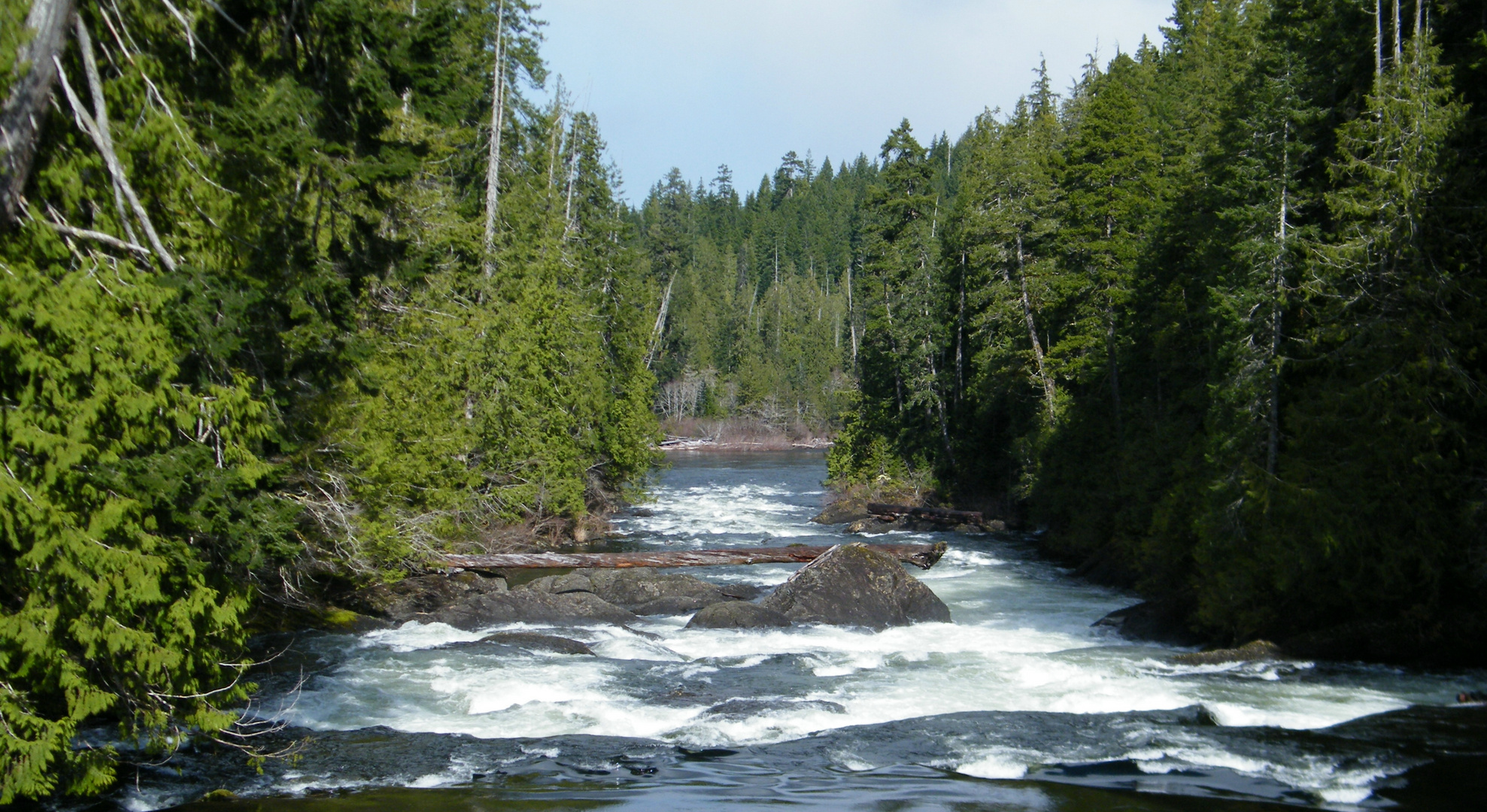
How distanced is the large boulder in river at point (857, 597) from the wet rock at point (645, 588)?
1.76 meters

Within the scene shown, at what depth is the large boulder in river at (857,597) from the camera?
19.1m

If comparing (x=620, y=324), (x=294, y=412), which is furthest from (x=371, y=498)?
(x=620, y=324)

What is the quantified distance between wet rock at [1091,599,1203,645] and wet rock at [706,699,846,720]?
7409 mm

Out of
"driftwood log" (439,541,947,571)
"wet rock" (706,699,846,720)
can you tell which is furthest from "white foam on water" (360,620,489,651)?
"wet rock" (706,699,846,720)

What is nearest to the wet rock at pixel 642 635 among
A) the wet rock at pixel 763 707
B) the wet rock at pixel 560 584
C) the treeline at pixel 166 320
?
the wet rock at pixel 560 584

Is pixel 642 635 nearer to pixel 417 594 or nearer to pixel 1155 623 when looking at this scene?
pixel 417 594

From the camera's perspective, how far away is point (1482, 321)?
14.5 meters

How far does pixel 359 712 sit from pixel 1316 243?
622 inches

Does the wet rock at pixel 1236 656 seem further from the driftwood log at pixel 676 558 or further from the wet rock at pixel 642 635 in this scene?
the wet rock at pixel 642 635

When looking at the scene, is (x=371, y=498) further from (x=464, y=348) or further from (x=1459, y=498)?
(x=1459, y=498)

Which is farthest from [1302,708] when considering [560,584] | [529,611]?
[560,584]

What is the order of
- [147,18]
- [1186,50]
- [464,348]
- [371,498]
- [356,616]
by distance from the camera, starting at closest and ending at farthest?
1. [147,18]
2. [371,498]
3. [356,616]
4. [464,348]
5. [1186,50]

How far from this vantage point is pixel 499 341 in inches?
1037

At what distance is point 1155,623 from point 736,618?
749 cm
